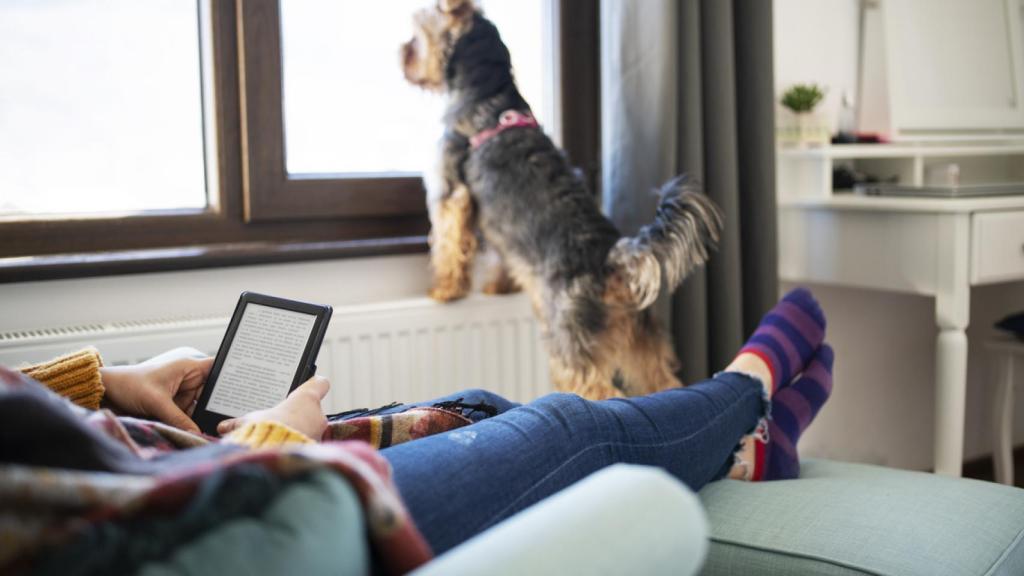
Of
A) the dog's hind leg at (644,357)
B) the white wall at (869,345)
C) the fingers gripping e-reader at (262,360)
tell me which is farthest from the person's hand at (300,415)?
the white wall at (869,345)

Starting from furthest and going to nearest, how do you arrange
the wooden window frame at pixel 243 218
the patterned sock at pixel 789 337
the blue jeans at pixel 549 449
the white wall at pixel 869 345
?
the white wall at pixel 869 345, the wooden window frame at pixel 243 218, the patterned sock at pixel 789 337, the blue jeans at pixel 549 449

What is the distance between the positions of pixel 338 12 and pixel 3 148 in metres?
0.74

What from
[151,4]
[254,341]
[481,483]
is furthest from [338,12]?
[481,483]

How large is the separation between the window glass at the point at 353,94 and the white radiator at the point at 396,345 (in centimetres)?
35

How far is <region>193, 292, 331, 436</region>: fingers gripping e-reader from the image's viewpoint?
43.6 inches

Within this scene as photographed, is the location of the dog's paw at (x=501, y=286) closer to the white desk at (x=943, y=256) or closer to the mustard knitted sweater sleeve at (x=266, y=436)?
the white desk at (x=943, y=256)

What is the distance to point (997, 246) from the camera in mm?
2078

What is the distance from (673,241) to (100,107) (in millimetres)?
1131

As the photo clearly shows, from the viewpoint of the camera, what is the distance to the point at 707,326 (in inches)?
89.4

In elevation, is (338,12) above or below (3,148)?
above

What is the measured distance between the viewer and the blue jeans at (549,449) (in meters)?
0.80

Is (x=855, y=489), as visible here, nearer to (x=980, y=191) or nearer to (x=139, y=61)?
(x=980, y=191)

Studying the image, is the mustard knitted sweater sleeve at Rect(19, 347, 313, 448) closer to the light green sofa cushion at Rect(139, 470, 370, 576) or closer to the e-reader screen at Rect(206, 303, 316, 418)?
the e-reader screen at Rect(206, 303, 316, 418)

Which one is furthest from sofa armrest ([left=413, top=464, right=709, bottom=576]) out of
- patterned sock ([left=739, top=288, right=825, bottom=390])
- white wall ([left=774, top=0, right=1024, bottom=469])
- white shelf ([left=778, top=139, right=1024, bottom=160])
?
white wall ([left=774, top=0, right=1024, bottom=469])
